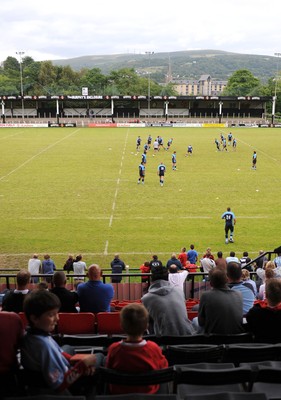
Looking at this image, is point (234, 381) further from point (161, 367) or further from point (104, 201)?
point (104, 201)

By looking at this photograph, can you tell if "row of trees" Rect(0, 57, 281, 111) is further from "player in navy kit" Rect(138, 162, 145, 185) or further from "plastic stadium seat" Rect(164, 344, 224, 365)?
"plastic stadium seat" Rect(164, 344, 224, 365)

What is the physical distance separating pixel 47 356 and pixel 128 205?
688 inches

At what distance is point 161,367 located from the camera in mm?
3738

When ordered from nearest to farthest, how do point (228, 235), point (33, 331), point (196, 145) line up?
point (33, 331), point (228, 235), point (196, 145)

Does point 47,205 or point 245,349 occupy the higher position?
point 245,349

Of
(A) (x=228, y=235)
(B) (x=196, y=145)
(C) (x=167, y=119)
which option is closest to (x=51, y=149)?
(B) (x=196, y=145)

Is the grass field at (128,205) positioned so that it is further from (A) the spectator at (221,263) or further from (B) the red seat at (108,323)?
(B) the red seat at (108,323)

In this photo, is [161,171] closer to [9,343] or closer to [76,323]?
[76,323]

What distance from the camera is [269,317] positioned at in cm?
463

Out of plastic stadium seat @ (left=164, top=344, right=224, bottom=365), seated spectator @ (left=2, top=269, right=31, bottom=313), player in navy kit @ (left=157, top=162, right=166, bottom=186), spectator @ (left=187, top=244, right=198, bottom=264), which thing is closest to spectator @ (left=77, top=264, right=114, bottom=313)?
seated spectator @ (left=2, top=269, right=31, bottom=313)

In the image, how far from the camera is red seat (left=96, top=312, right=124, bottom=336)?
5555mm

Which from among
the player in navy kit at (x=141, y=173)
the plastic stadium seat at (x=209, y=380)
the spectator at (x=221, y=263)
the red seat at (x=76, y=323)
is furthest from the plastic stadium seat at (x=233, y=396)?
the player in navy kit at (x=141, y=173)

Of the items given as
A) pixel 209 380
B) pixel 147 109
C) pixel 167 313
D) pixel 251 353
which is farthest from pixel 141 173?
pixel 147 109

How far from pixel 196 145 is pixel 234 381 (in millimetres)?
42896
